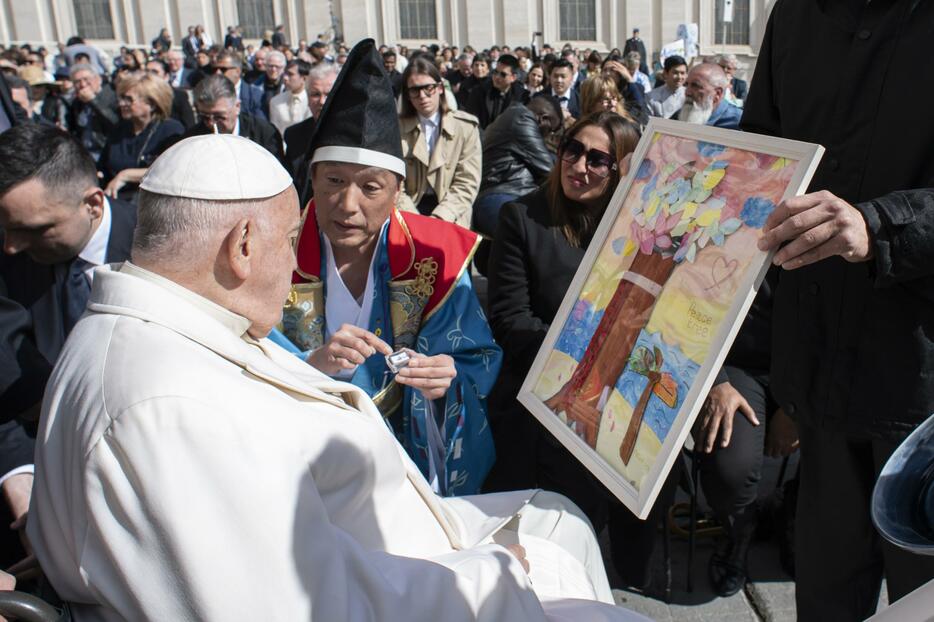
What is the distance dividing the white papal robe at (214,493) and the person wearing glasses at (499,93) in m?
8.83

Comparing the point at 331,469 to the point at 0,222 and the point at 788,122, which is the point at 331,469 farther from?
the point at 0,222

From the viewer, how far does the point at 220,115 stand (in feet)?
18.7

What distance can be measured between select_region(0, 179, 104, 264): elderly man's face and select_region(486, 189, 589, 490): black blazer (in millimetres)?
1467

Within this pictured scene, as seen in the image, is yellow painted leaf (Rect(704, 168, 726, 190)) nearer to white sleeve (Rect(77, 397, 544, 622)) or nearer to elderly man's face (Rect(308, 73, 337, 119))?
white sleeve (Rect(77, 397, 544, 622))

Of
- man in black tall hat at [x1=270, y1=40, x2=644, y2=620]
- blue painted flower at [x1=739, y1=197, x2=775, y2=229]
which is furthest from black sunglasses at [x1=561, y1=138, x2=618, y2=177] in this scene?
blue painted flower at [x1=739, y1=197, x2=775, y2=229]

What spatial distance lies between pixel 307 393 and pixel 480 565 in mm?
489

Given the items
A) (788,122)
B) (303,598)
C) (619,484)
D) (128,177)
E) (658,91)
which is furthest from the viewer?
(658,91)

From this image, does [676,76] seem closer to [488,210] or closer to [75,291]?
[488,210]

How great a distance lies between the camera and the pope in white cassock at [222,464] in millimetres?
1291

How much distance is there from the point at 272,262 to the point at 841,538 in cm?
158

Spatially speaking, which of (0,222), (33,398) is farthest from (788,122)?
(0,222)

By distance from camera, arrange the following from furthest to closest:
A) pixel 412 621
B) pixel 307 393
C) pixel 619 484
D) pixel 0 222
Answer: pixel 0 222 → pixel 619 484 → pixel 307 393 → pixel 412 621

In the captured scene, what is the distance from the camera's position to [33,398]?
91.7 inches

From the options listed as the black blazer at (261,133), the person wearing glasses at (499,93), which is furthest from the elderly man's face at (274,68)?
the black blazer at (261,133)
